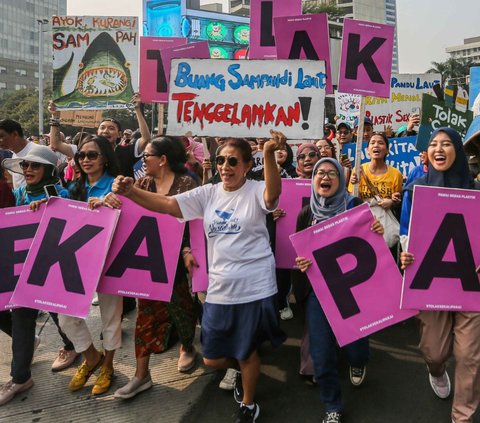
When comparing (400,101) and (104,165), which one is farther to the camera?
(400,101)

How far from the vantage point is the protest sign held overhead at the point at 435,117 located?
183 inches

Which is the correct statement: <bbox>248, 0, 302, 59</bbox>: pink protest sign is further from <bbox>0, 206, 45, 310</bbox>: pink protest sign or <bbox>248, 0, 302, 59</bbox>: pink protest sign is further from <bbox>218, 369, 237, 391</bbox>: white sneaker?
→ <bbox>218, 369, 237, 391</bbox>: white sneaker

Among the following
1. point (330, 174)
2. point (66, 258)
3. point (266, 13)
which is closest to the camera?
point (330, 174)

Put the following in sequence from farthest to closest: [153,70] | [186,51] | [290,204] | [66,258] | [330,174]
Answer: [153,70]
[186,51]
[290,204]
[66,258]
[330,174]

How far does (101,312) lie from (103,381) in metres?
0.50

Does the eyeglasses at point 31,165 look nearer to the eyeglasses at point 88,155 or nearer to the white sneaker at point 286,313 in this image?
the eyeglasses at point 88,155

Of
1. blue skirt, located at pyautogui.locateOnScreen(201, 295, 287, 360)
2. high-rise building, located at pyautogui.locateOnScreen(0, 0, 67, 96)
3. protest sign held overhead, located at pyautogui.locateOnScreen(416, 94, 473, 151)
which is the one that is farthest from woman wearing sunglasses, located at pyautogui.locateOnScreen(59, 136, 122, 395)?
high-rise building, located at pyautogui.locateOnScreen(0, 0, 67, 96)

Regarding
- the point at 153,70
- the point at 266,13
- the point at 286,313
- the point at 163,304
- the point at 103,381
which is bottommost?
the point at 103,381

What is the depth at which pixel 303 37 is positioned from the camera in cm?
482

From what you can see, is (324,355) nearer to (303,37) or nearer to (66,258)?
(66,258)

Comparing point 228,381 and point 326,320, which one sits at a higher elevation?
point 326,320

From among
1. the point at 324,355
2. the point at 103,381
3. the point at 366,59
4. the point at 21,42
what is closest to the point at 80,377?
the point at 103,381

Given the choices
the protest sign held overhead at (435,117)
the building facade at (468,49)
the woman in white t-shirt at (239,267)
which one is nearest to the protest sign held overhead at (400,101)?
the protest sign held overhead at (435,117)

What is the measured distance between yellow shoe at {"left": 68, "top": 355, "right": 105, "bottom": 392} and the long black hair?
1281mm
